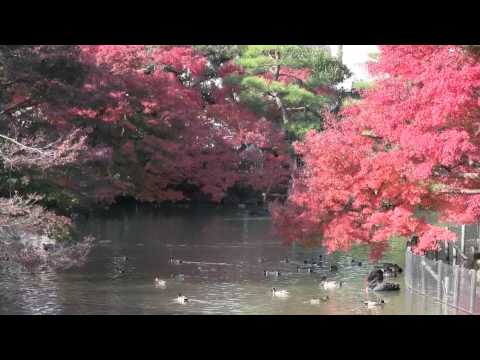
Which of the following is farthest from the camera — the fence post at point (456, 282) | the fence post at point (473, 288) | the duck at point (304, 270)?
the duck at point (304, 270)

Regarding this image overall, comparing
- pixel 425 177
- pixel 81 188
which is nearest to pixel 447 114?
pixel 425 177

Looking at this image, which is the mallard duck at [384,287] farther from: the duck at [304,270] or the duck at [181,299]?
the duck at [181,299]

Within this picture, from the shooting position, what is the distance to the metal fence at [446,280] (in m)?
14.8

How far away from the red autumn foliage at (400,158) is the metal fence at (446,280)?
629 millimetres

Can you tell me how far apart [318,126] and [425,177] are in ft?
82.3

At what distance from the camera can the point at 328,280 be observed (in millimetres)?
19766

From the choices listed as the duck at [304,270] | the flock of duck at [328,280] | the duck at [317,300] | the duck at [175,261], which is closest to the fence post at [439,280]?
the flock of duck at [328,280]

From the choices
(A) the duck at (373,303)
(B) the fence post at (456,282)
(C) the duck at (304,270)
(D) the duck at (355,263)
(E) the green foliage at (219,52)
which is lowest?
(C) the duck at (304,270)

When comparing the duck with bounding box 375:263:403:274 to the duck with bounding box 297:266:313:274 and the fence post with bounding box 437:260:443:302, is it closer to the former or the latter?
the duck with bounding box 297:266:313:274

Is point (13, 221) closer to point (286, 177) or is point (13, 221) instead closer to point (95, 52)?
point (95, 52)

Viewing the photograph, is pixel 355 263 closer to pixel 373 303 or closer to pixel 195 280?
pixel 195 280

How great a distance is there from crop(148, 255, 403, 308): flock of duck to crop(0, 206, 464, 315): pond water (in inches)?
5.9

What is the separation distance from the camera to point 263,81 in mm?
40000

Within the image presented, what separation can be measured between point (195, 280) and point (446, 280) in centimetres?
664
